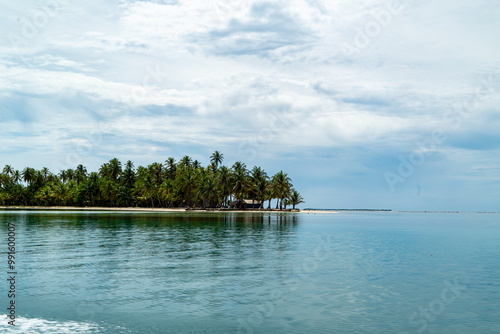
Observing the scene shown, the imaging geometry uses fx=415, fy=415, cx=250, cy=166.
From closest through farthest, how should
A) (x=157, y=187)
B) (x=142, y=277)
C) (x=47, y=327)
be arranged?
(x=47, y=327) → (x=142, y=277) → (x=157, y=187)

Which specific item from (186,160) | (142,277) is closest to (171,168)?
(186,160)

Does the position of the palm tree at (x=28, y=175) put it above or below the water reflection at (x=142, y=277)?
above

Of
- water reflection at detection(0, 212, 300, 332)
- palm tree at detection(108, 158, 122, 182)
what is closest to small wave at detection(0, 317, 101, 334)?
water reflection at detection(0, 212, 300, 332)

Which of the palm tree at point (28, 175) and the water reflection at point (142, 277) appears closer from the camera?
the water reflection at point (142, 277)

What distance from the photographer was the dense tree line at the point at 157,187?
161 metres

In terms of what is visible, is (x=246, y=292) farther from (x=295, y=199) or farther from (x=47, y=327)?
(x=295, y=199)

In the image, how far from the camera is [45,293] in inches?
826

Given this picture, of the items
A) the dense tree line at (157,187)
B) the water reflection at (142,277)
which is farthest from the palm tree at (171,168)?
the water reflection at (142,277)

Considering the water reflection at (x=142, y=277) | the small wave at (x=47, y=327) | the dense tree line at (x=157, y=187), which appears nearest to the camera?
the small wave at (x=47, y=327)

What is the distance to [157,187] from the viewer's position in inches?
6703

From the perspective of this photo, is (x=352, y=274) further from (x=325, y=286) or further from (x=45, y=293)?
(x=45, y=293)

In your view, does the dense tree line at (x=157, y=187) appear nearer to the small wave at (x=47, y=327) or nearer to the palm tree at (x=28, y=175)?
the palm tree at (x=28, y=175)

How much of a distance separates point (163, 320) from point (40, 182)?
198969 mm

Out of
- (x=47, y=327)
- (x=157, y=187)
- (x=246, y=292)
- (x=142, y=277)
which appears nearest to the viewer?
(x=47, y=327)
